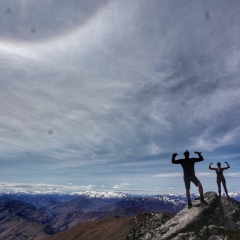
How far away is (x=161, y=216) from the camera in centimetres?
2469

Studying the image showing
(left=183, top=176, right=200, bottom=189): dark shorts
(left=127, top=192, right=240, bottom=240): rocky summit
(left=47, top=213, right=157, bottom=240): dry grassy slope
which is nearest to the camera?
(left=127, top=192, right=240, bottom=240): rocky summit

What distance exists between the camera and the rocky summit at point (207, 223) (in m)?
15.0

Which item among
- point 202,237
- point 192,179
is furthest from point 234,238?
point 192,179

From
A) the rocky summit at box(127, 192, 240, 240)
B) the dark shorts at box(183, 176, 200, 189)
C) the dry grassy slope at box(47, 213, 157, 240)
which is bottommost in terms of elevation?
the dry grassy slope at box(47, 213, 157, 240)

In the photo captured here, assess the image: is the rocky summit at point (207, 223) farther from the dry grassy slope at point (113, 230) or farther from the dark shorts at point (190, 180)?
the dry grassy slope at point (113, 230)

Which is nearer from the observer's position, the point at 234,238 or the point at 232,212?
the point at 234,238

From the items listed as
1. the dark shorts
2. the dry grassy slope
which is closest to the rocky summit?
the dark shorts

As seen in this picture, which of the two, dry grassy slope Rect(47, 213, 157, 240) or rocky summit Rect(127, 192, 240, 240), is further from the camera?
dry grassy slope Rect(47, 213, 157, 240)

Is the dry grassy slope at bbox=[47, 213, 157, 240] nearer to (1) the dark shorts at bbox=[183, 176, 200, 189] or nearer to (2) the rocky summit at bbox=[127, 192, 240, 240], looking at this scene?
(2) the rocky summit at bbox=[127, 192, 240, 240]

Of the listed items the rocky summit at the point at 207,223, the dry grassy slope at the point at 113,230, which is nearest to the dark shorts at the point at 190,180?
the rocky summit at the point at 207,223

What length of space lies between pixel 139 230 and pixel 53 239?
13546 cm

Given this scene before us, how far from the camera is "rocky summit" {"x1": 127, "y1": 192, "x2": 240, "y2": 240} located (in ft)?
49.1

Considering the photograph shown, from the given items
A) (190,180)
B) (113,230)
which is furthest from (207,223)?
(113,230)

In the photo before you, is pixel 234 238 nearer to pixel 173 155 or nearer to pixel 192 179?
pixel 192 179
